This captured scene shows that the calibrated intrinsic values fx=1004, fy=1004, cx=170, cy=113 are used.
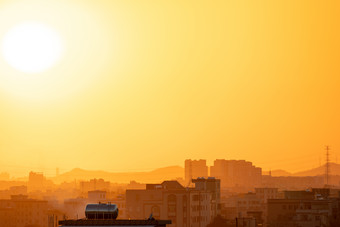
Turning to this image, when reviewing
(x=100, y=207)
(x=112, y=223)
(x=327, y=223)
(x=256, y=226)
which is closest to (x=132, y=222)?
(x=112, y=223)

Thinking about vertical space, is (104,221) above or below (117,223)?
above

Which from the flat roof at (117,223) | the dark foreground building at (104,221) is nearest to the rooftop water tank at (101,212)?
the dark foreground building at (104,221)

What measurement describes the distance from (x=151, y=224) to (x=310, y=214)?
117193mm

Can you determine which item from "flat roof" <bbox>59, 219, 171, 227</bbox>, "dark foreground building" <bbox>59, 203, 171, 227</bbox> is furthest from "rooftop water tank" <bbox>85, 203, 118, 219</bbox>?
"flat roof" <bbox>59, 219, 171, 227</bbox>

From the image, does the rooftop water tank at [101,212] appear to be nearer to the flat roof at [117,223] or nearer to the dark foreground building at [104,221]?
the dark foreground building at [104,221]

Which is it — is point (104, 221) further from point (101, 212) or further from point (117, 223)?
point (101, 212)

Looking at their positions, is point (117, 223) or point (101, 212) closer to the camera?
point (117, 223)

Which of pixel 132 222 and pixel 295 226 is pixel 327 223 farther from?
pixel 132 222

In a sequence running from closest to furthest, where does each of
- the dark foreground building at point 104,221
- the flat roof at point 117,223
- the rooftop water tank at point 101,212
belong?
the flat roof at point 117,223, the dark foreground building at point 104,221, the rooftop water tank at point 101,212

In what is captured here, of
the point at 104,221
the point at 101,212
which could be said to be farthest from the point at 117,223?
the point at 101,212

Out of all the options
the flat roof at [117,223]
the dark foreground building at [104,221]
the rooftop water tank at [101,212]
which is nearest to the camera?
the flat roof at [117,223]

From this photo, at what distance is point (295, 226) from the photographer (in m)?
192

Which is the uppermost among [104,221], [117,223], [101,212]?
[101,212]

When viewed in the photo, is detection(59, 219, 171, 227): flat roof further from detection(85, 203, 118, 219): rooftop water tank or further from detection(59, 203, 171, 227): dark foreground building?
detection(85, 203, 118, 219): rooftop water tank
